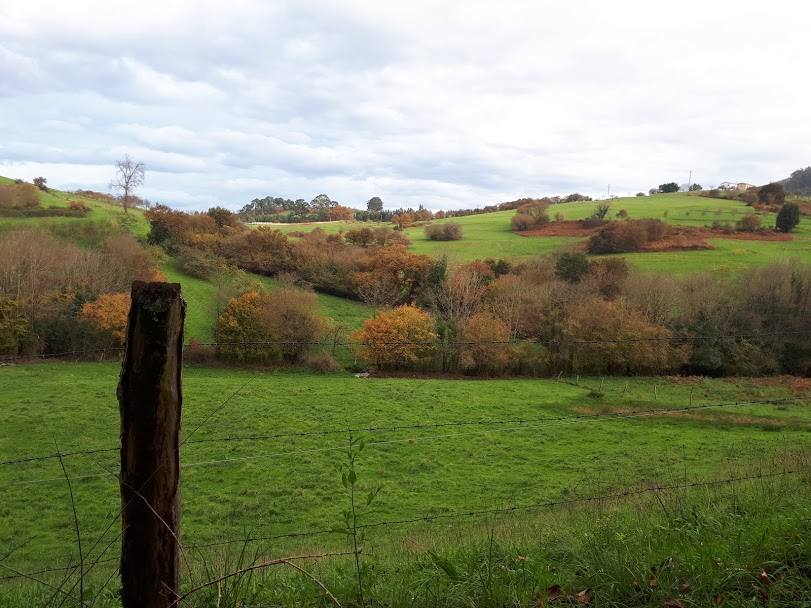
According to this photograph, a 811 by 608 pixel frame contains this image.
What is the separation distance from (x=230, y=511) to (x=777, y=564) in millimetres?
13665

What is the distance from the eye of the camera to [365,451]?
20672 millimetres

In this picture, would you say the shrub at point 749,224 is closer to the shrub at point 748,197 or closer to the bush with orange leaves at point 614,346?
the shrub at point 748,197

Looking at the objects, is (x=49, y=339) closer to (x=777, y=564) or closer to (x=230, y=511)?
(x=230, y=511)

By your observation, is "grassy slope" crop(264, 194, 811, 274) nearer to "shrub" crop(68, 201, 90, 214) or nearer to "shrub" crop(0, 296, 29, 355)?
"shrub" crop(68, 201, 90, 214)

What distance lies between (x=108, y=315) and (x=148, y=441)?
125 ft

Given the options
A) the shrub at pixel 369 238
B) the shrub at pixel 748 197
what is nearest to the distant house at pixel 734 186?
the shrub at pixel 748 197

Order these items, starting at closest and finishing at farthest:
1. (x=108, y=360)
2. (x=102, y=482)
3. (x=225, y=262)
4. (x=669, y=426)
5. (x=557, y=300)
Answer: (x=102, y=482) < (x=669, y=426) < (x=108, y=360) < (x=557, y=300) < (x=225, y=262)

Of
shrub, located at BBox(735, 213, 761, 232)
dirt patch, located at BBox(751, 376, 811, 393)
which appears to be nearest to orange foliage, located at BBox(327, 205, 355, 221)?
shrub, located at BBox(735, 213, 761, 232)

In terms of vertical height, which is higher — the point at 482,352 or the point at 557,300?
the point at 557,300

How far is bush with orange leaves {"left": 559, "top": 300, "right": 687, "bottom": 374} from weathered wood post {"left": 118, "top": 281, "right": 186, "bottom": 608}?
3402 centimetres

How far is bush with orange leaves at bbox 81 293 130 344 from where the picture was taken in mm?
36188

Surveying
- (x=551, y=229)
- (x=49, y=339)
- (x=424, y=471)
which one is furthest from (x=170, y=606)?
(x=551, y=229)

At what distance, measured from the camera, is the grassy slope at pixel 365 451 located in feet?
49.7

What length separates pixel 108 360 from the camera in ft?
121
